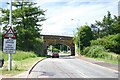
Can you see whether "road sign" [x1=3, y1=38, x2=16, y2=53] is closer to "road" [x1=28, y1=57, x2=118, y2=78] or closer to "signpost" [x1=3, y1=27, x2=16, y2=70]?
"signpost" [x1=3, y1=27, x2=16, y2=70]

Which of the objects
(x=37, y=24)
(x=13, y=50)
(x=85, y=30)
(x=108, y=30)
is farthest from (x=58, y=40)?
(x=13, y=50)

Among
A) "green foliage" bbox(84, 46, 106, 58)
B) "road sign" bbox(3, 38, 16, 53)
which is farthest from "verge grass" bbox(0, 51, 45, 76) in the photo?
"green foliage" bbox(84, 46, 106, 58)

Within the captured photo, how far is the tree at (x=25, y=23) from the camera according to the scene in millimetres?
65062

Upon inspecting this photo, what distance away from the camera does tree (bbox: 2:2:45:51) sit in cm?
6506

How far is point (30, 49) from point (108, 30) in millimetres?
34348

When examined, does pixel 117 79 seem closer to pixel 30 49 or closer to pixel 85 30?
pixel 30 49

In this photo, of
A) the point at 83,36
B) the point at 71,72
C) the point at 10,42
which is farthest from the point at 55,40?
the point at 10,42

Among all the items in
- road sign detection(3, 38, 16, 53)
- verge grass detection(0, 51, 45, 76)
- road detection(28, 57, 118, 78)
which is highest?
road sign detection(3, 38, 16, 53)

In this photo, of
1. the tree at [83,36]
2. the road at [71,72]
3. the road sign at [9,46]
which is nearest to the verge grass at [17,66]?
the road at [71,72]

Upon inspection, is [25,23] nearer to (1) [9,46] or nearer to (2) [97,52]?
(2) [97,52]

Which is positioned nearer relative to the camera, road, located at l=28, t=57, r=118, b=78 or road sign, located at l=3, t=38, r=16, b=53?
road, located at l=28, t=57, r=118, b=78

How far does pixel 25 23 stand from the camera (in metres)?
66.1

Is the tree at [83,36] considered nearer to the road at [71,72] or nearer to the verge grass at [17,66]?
the verge grass at [17,66]

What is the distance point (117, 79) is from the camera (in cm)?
1672
